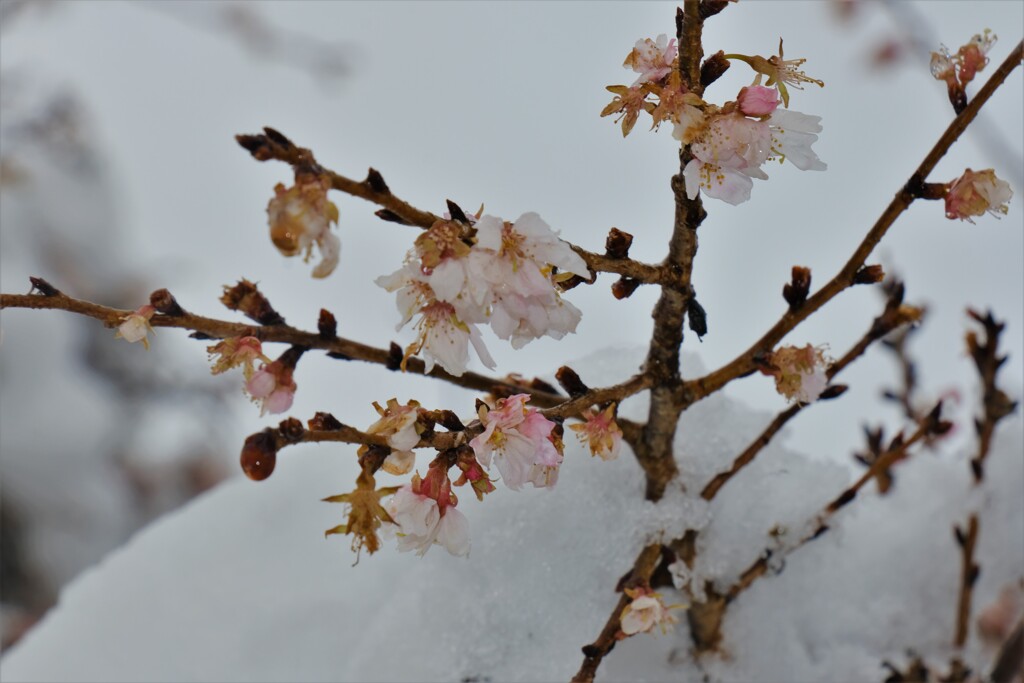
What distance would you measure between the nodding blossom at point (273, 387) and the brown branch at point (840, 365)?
1.18ft

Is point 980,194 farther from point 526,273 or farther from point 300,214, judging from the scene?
point 300,214

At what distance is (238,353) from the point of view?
0.55 metres

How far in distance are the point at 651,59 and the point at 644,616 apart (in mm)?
372

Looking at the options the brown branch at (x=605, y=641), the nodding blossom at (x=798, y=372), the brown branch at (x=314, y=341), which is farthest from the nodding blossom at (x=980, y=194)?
the brown branch at (x=605, y=641)

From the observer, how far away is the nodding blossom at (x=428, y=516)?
47 cm

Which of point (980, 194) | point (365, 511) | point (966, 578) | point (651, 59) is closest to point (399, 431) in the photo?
point (365, 511)

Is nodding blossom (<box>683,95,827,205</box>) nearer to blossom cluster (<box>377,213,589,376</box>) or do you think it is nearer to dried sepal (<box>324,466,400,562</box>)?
blossom cluster (<box>377,213,589,376</box>)

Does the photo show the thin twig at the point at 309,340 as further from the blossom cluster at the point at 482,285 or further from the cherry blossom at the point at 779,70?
the cherry blossom at the point at 779,70

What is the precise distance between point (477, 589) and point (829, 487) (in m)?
0.38

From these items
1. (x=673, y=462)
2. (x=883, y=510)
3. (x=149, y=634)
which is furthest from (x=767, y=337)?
(x=149, y=634)

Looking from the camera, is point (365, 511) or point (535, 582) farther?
point (535, 582)

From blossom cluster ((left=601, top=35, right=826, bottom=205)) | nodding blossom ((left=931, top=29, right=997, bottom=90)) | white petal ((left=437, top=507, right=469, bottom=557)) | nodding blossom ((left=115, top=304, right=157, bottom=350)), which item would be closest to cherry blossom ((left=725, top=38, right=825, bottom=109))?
blossom cluster ((left=601, top=35, right=826, bottom=205))

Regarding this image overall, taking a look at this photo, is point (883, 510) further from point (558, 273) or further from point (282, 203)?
point (282, 203)

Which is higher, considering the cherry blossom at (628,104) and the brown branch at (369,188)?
the cherry blossom at (628,104)
